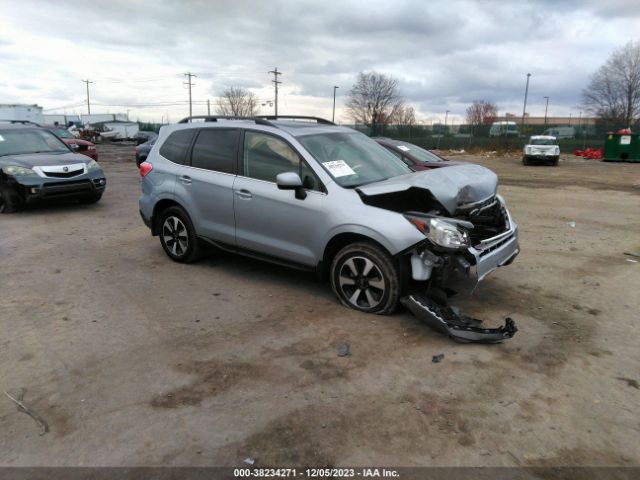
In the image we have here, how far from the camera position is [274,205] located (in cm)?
504

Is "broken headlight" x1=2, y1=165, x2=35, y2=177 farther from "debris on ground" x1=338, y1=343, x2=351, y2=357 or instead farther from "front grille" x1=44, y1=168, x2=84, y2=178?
"debris on ground" x1=338, y1=343, x2=351, y2=357

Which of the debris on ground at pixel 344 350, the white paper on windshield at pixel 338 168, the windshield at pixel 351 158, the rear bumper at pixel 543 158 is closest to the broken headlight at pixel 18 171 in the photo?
the windshield at pixel 351 158

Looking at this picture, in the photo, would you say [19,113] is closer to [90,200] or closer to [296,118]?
[90,200]

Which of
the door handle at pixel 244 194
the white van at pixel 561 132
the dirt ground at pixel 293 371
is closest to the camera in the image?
the dirt ground at pixel 293 371

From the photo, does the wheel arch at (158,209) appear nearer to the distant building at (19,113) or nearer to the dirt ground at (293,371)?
the dirt ground at (293,371)

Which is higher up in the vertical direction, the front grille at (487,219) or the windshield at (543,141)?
the windshield at (543,141)

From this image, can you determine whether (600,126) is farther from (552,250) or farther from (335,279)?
(335,279)

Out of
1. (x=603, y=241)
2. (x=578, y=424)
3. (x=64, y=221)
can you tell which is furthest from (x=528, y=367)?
(x=64, y=221)

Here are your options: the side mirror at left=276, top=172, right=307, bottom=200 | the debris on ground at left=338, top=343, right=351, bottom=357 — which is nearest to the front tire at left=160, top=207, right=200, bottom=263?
the side mirror at left=276, top=172, right=307, bottom=200

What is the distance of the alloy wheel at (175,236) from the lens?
613 cm

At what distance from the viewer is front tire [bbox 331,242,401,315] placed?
14.3 feet

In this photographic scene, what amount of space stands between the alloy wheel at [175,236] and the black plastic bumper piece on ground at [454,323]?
3.07 metres

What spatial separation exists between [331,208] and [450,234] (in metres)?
1.13

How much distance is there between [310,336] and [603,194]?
12857mm
